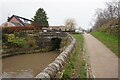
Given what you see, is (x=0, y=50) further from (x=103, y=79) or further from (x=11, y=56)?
(x=103, y=79)

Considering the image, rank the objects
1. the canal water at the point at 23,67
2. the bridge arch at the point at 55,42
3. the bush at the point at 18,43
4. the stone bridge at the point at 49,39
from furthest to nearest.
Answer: the bridge arch at the point at 55,42
the stone bridge at the point at 49,39
the bush at the point at 18,43
the canal water at the point at 23,67

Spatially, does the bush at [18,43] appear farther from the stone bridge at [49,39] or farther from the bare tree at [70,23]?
the bare tree at [70,23]

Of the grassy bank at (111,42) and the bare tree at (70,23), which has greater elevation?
the bare tree at (70,23)

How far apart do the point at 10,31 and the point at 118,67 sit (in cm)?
3834

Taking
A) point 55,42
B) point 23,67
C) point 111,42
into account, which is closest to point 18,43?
point 55,42

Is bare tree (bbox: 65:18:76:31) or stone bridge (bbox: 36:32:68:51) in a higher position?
bare tree (bbox: 65:18:76:31)

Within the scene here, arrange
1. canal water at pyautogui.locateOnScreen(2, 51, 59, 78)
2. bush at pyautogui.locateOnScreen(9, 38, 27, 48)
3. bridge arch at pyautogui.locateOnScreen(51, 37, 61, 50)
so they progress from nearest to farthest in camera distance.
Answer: canal water at pyautogui.locateOnScreen(2, 51, 59, 78)
bush at pyautogui.locateOnScreen(9, 38, 27, 48)
bridge arch at pyautogui.locateOnScreen(51, 37, 61, 50)

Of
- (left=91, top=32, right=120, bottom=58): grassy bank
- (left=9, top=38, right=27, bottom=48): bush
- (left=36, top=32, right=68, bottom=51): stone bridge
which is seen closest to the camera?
(left=91, top=32, right=120, bottom=58): grassy bank

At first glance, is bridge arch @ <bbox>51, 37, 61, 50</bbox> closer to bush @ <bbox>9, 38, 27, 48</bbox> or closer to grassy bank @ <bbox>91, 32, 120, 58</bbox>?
bush @ <bbox>9, 38, 27, 48</bbox>

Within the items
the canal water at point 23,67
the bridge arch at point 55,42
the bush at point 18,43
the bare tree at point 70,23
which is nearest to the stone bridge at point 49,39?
the bridge arch at point 55,42

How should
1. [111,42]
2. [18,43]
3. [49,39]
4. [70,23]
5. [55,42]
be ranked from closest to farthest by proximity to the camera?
[111,42] → [18,43] → [49,39] → [55,42] → [70,23]

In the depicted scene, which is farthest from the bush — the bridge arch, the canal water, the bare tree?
the bare tree

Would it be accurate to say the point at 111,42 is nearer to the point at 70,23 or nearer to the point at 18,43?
the point at 18,43

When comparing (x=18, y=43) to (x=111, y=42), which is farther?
(x=18, y=43)
